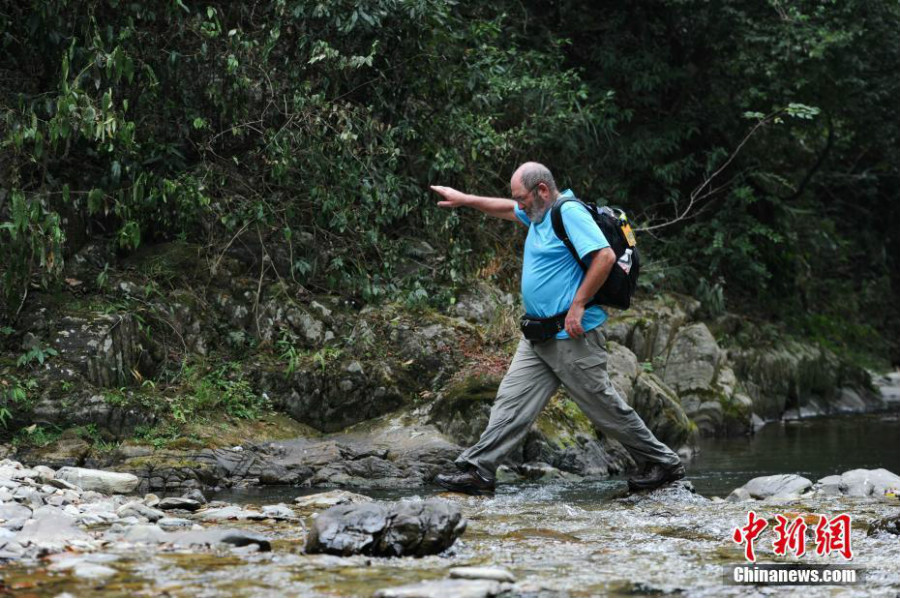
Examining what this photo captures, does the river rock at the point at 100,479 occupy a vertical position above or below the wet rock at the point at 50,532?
below

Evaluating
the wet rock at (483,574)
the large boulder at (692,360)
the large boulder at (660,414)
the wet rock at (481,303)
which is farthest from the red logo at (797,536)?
the large boulder at (692,360)

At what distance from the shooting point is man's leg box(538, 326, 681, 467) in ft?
21.3

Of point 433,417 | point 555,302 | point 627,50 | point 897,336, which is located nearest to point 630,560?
point 555,302

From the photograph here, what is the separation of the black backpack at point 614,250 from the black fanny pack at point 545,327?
22cm

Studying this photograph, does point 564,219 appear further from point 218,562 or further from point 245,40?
point 245,40

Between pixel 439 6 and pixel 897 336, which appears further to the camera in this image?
pixel 897 336

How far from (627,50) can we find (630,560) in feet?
41.7

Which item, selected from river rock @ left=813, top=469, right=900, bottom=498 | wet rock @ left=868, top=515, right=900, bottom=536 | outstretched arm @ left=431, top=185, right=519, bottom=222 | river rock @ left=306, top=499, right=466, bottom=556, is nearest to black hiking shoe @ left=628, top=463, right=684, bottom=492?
river rock @ left=813, top=469, right=900, bottom=498

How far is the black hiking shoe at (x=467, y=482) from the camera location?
267 inches

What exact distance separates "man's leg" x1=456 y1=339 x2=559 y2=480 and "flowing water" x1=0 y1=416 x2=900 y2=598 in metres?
0.34

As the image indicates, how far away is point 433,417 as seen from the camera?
31.0 ft

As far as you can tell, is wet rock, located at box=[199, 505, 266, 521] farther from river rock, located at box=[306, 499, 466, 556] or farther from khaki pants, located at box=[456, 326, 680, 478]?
khaki pants, located at box=[456, 326, 680, 478]

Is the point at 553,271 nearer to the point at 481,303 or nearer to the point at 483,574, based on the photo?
the point at 483,574

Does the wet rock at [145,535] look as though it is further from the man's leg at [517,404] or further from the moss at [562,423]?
the moss at [562,423]
